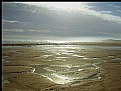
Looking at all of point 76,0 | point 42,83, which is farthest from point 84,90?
point 76,0

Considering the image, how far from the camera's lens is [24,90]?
1202 cm

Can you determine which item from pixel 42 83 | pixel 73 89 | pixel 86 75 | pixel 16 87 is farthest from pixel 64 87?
pixel 86 75

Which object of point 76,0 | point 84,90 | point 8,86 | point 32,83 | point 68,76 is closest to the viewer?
point 76,0

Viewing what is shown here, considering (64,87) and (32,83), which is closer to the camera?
(64,87)

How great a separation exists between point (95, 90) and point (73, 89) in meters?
1.31

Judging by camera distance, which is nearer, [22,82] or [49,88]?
[49,88]

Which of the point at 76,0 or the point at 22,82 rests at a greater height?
the point at 76,0

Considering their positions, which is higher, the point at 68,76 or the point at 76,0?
the point at 76,0

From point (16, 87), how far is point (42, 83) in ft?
6.38

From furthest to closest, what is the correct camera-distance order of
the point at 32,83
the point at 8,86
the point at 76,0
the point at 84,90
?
the point at 32,83 → the point at 8,86 → the point at 84,90 → the point at 76,0

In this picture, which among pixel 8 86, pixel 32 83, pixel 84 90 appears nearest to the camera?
pixel 84 90

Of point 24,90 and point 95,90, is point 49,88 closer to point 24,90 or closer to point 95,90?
point 24,90

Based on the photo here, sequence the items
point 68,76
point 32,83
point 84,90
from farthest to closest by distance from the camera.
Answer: point 68,76, point 32,83, point 84,90

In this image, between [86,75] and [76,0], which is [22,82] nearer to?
[86,75]
